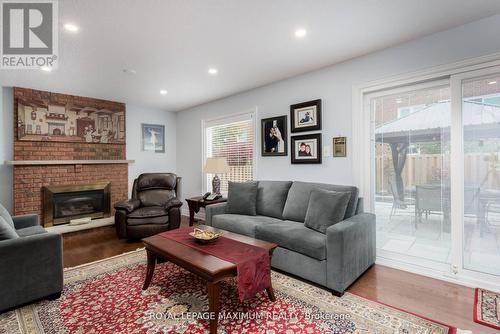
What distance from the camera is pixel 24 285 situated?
2.04 m

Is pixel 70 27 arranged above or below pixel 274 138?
above

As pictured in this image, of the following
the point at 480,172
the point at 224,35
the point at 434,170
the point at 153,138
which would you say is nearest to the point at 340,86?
the point at 434,170

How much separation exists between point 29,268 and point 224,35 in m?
2.71

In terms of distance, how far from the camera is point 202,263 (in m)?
1.84

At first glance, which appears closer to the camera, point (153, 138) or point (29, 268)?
point (29, 268)

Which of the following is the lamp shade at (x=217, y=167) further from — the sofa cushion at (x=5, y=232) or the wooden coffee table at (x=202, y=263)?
the sofa cushion at (x=5, y=232)

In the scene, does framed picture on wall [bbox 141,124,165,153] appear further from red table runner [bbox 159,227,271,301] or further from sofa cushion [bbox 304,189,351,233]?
sofa cushion [bbox 304,189,351,233]

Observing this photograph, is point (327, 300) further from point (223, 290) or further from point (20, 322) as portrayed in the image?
point (20, 322)

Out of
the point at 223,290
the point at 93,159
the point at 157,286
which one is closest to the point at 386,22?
the point at 223,290

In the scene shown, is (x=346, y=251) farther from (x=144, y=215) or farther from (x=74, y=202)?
(x=74, y=202)

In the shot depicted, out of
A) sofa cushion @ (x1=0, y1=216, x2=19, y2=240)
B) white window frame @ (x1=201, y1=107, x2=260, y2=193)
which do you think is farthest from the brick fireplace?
sofa cushion @ (x1=0, y1=216, x2=19, y2=240)

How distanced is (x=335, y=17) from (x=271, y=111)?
1918 millimetres

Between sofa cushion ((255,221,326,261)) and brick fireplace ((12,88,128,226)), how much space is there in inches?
139

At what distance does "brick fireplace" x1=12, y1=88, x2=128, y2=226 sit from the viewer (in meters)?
3.99
